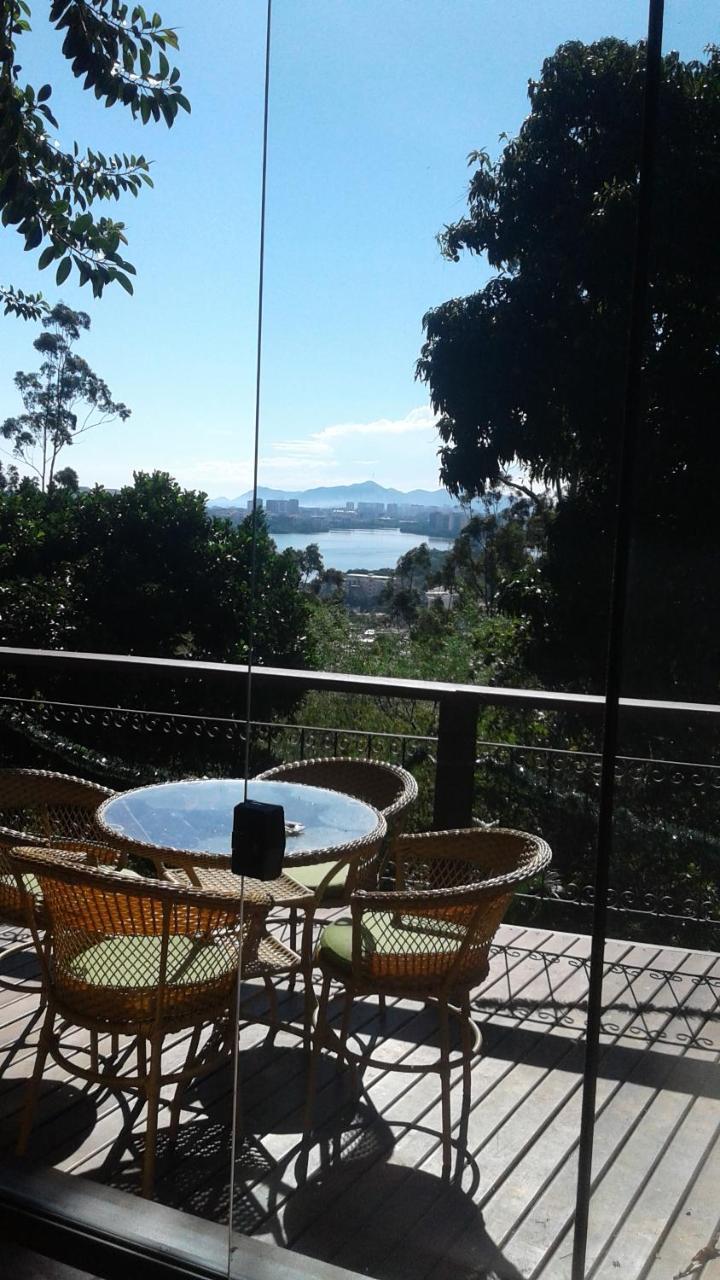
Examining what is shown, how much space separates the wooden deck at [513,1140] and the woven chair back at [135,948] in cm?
23

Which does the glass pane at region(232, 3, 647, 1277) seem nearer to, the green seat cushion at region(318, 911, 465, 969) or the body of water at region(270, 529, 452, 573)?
the body of water at region(270, 529, 452, 573)

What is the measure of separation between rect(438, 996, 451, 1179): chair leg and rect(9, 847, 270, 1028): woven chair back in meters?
0.52

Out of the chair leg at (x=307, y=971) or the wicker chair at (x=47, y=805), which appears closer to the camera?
the chair leg at (x=307, y=971)

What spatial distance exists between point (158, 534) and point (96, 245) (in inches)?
38.3

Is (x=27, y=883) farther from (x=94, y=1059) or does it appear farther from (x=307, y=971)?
(x=307, y=971)

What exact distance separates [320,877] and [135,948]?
394mm

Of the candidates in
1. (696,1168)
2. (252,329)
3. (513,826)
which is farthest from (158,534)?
(696,1168)

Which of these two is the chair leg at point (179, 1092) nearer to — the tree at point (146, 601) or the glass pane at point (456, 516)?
the glass pane at point (456, 516)

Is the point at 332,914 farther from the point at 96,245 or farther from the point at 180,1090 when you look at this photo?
the point at 96,245

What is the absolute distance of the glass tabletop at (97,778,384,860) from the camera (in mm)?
1902

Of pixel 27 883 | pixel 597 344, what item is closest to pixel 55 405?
pixel 27 883

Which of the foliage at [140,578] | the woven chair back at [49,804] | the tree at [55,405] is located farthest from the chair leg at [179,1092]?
the tree at [55,405]

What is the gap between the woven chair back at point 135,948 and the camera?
1919 millimetres

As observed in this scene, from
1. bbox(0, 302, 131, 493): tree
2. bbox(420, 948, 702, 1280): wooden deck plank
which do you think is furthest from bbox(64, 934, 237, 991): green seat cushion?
bbox(0, 302, 131, 493): tree
